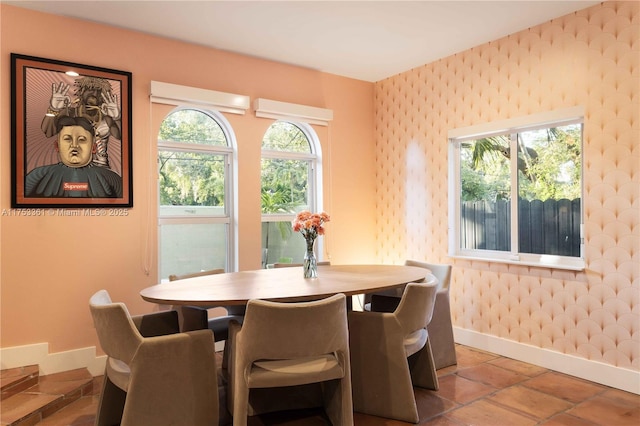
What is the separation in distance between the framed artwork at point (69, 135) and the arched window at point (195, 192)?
0.39 m

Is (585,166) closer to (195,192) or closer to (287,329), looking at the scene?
(287,329)

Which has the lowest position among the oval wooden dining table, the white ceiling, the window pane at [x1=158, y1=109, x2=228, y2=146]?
the oval wooden dining table

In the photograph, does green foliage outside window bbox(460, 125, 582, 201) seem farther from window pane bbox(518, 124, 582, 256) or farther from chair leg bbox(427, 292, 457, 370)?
chair leg bbox(427, 292, 457, 370)

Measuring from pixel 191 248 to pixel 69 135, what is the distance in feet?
4.51

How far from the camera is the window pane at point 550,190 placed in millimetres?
3561

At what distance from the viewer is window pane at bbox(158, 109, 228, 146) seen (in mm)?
4008

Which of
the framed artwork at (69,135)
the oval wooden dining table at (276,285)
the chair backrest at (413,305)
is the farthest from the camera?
the framed artwork at (69,135)

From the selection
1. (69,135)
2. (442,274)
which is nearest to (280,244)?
(442,274)

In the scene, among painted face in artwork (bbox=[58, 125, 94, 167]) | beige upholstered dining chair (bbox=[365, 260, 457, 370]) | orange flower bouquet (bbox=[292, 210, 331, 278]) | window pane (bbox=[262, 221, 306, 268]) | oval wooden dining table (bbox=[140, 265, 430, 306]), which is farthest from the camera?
window pane (bbox=[262, 221, 306, 268])

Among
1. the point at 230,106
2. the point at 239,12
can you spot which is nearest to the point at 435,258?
the point at 230,106

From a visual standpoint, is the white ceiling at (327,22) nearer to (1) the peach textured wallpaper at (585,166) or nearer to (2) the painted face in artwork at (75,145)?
(1) the peach textured wallpaper at (585,166)

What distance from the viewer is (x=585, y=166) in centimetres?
341

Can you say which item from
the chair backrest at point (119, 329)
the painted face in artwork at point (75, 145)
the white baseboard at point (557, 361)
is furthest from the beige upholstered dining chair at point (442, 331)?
the painted face in artwork at point (75, 145)

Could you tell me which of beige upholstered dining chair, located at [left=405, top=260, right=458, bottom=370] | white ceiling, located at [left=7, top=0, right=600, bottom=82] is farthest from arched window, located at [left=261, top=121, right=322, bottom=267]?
beige upholstered dining chair, located at [left=405, top=260, right=458, bottom=370]
